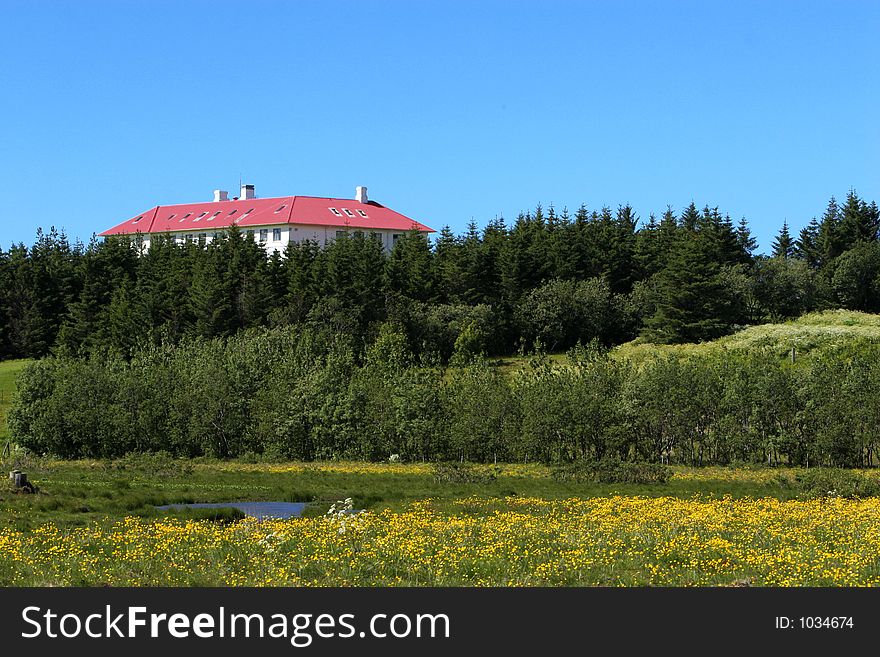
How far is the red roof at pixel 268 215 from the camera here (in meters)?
125

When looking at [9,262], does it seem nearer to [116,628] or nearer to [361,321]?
[361,321]

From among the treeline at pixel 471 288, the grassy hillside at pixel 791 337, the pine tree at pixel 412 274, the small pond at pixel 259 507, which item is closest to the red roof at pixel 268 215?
the treeline at pixel 471 288

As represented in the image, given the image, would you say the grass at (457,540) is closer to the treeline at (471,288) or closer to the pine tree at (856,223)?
the treeline at (471,288)

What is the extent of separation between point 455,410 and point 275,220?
2699 inches

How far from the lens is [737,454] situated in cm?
5500

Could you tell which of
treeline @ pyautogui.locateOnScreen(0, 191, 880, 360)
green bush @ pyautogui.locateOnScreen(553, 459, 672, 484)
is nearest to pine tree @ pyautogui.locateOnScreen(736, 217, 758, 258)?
treeline @ pyautogui.locateOnScreen(0, 191, 880, 360)

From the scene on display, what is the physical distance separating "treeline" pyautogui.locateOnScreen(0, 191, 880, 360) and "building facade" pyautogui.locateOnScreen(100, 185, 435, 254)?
1405cm

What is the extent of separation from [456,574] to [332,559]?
270cm

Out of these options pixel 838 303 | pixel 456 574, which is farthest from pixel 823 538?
pixel 838 303

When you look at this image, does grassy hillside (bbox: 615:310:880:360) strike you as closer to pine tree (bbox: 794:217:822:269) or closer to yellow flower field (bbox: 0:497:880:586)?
pine tree (bbox: 794:217:822:269)

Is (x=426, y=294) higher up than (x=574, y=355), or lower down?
higher up

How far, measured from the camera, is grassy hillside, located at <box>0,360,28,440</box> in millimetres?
76619

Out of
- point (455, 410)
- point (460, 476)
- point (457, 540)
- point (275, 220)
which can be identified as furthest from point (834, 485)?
point (275, 220)

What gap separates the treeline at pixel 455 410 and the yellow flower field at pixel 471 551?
1096 inches
